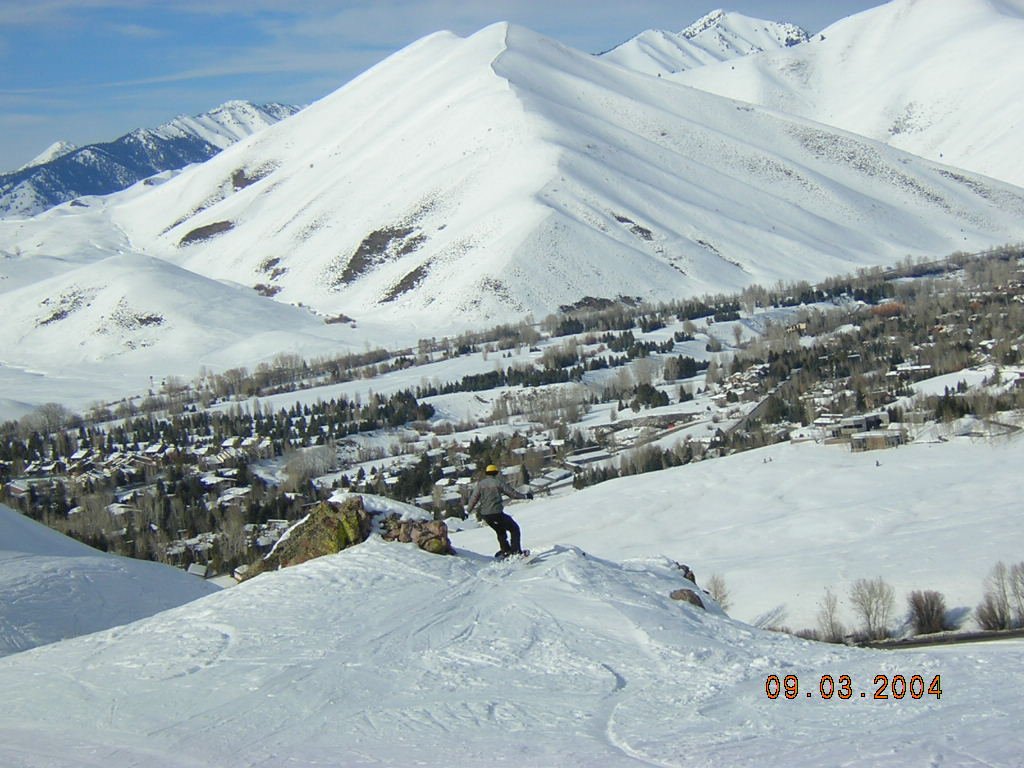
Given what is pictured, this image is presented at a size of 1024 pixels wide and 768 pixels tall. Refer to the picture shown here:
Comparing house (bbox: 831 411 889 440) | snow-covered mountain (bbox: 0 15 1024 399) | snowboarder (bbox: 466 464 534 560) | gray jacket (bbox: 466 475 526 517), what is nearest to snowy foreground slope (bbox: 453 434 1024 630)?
house (bbox: 831 411 889 440)

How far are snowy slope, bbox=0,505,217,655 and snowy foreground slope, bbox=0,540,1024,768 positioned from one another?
4.05 meters

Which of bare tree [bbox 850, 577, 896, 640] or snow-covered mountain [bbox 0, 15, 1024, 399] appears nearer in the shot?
bare tree [bbox 850, 577, 896, 640]

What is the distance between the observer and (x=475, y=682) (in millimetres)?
11008

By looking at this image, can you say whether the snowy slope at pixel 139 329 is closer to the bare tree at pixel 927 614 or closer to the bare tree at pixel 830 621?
the bare tree at pixel 830 621

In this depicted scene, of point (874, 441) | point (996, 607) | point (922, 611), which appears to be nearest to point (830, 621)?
point (922, 611)

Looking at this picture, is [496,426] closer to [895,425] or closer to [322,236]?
[895,425]

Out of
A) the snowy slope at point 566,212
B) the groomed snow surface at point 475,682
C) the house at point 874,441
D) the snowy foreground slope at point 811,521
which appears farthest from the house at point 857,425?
the snowy slope at point 566,212

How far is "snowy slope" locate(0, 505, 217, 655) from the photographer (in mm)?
16922

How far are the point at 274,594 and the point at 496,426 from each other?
6595 centimetres

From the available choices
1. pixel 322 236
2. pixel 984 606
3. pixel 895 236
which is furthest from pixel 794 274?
pixel 984 606
